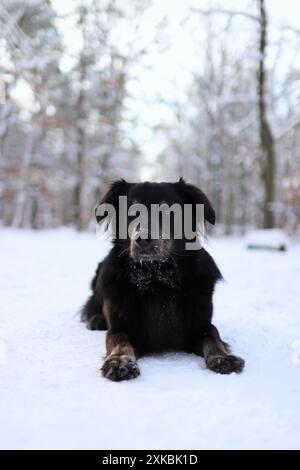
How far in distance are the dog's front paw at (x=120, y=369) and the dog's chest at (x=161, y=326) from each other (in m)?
0.51

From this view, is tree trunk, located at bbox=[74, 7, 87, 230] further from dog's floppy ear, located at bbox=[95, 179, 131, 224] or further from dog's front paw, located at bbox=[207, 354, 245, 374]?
dog's front paw, located at bbox=[207, 354, 245, 374]

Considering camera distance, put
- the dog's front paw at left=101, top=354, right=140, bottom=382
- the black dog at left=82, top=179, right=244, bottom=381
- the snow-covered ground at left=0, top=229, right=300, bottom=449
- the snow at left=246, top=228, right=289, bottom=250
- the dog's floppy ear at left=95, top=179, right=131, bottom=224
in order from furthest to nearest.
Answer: the snow at left=246, top=228, right=289, bottom=250, the dog's floppy ear at left=95, top=179, right=131, bottom=224, the black dog at left=82, top=179, right=244, bottom=381, the dog's front paw at left=101, top=354, right=140, bottom=382, the snow-covered ground at left=0, top=229, right=300, bottom=449

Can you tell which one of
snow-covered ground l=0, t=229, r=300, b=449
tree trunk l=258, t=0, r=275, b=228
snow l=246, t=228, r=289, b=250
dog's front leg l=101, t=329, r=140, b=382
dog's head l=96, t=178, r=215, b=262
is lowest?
snow-covered ground l=0, t=229, r=300, b=449

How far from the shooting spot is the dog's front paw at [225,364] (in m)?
2.91

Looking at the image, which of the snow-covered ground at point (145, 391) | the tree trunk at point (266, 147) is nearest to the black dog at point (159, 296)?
the snow-covered ground at point (145, 391)

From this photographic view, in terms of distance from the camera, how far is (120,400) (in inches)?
95.0

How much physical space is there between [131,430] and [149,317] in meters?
1.40

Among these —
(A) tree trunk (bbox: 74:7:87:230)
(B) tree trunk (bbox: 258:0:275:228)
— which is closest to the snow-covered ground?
(B) tree trunk (bbox: 258:0:275:228)

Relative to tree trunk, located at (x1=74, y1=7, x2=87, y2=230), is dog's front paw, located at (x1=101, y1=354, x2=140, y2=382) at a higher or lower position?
lower

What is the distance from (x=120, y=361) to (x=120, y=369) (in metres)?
0.08

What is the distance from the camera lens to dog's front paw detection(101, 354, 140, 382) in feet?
9.06

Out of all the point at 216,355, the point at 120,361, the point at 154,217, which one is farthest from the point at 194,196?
the point at 120,361
